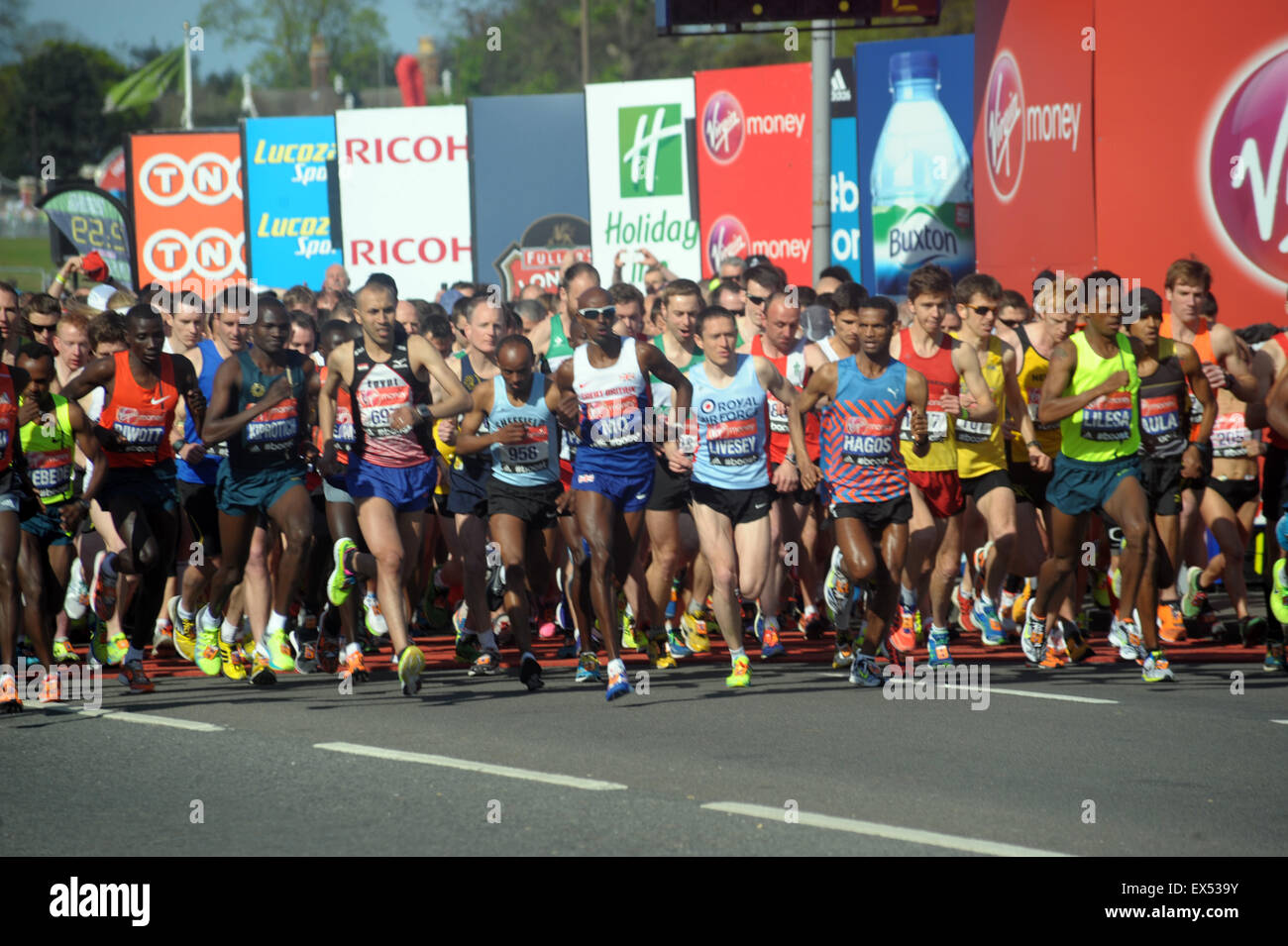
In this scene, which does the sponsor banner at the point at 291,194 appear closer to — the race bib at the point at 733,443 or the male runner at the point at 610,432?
the race bib at the point at 733,443

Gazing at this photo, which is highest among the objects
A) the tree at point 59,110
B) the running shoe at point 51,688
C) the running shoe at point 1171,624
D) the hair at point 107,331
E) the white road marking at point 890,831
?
the tree at point 59,110

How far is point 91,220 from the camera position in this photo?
Result: 926 inches

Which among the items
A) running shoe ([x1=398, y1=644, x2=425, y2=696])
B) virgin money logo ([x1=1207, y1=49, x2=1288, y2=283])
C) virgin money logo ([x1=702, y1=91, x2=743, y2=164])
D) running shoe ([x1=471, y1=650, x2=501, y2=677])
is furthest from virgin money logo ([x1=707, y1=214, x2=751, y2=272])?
running shoe ([x1=398, y1=644, x2=425, y2=696])

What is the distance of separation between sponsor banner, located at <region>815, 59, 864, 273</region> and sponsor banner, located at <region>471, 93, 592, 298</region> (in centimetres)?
420

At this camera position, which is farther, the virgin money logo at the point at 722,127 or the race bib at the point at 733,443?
the virgin money logo at the point at 722,127

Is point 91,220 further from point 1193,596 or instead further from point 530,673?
point 1193,596

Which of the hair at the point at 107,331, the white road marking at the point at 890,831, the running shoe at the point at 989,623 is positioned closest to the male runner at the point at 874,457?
the running shoe at the point at 989,623

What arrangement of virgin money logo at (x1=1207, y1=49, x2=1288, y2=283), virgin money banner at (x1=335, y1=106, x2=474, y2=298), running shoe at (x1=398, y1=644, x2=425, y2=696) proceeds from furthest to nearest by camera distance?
virgin money banner at (x1=335, y1=106, x2=474, y2=298) < virgin money logo at (x1=1207, y1=49, x2=1288, y2=283) < running shoe at (x1=398, y1=644, x2=425, y2=696)

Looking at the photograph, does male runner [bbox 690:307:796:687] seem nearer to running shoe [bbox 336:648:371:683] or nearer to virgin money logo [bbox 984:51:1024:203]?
running shoe [bbox 336:648:371:683]

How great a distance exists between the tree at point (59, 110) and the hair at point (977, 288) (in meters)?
95.8

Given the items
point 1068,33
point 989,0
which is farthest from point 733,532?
point 989,0

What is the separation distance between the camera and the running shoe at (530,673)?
9.83 metres

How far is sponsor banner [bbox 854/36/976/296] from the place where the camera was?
872 inches
